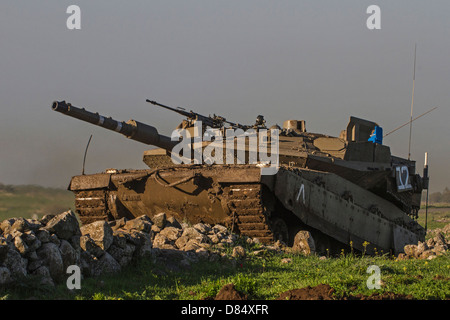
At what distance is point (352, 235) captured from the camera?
1377cm

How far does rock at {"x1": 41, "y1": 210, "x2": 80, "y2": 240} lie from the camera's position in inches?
314

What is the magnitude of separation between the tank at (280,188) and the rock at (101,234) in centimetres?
315

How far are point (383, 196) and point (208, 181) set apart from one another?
211 inches

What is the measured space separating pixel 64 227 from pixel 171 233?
124 inches

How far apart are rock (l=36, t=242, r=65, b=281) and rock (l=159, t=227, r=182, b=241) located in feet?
11.2

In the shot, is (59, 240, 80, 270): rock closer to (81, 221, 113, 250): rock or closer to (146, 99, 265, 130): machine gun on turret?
(81, 221, 113, 250): rock

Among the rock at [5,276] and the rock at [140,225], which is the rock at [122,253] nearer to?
the rock at [140,225]

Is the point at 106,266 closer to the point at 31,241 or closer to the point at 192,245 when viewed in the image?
the point at 31,241

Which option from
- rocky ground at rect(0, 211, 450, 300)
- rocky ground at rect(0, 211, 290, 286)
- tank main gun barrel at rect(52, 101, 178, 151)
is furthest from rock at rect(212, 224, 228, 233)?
tank main gun barrel at rect(52, 101, 178, 151)

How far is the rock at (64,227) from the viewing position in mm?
7988

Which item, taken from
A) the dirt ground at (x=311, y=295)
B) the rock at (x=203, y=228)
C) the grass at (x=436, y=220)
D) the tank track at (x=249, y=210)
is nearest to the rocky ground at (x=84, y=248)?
the rock at (x=203, y=228)

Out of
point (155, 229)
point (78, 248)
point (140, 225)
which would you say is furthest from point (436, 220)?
point (78, 248)
